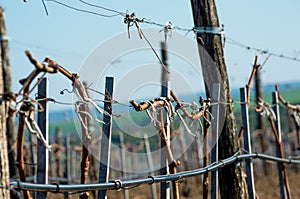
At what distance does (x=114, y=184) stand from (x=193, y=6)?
5.80ft

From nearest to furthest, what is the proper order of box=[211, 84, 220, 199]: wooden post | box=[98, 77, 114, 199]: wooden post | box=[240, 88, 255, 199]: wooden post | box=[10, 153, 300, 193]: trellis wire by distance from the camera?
box=[10, 153, 300, 193]: trellis wire
box=[98, 77, 114, 199]: wooden post
box=[211, 84, 220, 199]: wooden post
box=[240, 88, 255, 199]: wooden post

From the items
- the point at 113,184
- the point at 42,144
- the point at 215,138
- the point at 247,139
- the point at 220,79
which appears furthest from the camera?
the point at 247,139

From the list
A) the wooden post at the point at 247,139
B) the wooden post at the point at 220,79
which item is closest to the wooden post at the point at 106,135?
the wooden post at the point at 220,79

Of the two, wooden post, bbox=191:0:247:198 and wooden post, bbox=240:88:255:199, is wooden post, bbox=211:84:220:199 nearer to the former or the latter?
wooden post, bbox=191:0:247:198

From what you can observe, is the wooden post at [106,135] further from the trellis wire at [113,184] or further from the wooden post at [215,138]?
the wooden post at [215,138]

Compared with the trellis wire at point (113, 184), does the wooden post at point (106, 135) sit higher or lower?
higher

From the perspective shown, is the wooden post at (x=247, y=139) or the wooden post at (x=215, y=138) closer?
the wooden post at (x=215, y=138)

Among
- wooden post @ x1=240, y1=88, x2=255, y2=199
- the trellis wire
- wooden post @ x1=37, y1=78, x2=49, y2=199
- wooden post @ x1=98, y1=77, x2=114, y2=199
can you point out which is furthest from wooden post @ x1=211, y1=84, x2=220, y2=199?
wooden post @ x1=37, y1=78, x2=49, y2=199

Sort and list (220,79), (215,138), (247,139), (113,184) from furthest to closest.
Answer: (247,139) → (220,79) → (215,138) → (113,184)

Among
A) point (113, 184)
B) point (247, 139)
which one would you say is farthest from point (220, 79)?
point (113, 184)

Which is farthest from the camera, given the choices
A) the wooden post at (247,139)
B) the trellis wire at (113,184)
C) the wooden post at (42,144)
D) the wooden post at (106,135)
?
the wooden post at (247,139)

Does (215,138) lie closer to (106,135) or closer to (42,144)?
(106,135)

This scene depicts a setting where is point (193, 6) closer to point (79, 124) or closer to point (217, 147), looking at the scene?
point (217, 147)

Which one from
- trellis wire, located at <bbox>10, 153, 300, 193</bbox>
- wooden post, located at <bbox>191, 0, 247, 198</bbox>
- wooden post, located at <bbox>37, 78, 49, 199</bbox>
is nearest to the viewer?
trellis wire, located at <bbox>10, 153, 300, 193</bbox>
